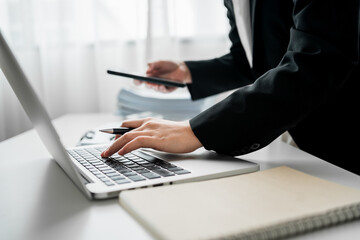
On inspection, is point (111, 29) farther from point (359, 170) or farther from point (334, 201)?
point (334, 201)

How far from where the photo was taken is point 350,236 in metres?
0.42

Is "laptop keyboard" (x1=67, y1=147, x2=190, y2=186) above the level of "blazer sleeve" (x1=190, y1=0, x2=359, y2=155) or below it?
below

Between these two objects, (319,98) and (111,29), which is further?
(111,29)

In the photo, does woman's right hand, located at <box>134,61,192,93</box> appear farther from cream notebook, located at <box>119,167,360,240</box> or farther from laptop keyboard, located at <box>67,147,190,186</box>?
cream notebook, located at <box>119,167,360,240</box>

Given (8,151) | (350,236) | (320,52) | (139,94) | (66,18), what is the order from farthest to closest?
(66,18) < (139,94) < (8,151) < (320,52) < (350,236)

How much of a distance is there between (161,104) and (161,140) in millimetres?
571

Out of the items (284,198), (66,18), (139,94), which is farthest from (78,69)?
(284,198)

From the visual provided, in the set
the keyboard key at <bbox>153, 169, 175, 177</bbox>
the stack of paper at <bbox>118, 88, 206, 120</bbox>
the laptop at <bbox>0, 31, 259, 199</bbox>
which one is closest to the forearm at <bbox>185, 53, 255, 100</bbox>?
the stack of paper at <bbox>118, 88, 206, 120</bbox>

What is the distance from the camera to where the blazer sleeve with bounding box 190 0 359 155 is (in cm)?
66

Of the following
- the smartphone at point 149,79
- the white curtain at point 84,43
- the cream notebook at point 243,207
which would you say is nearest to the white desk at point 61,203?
the cream notebook at point 243,207

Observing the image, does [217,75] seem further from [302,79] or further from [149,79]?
[302,79]

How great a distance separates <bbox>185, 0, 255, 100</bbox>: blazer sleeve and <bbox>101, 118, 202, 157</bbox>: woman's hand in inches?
17.9

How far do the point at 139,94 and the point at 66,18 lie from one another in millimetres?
615

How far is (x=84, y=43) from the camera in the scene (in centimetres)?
174
